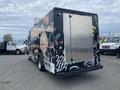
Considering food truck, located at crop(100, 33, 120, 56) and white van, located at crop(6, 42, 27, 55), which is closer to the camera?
food truck, located at crop(100, 33, 120, 56)

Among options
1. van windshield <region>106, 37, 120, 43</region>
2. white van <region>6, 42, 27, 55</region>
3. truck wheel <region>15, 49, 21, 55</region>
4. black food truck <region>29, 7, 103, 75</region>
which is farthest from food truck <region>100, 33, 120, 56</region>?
truck wheel <region>15, 49, 21, 55</region>

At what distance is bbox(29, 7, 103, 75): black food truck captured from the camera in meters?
8.48

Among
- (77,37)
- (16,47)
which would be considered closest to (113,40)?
(77,37)

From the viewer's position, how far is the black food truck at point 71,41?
27.8 feet

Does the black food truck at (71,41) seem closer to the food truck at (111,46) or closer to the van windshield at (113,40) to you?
the food truck at (111,46)

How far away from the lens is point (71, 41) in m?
8.79

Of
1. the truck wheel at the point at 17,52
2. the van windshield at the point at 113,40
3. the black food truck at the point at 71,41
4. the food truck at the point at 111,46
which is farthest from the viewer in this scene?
the truck wheel at the point at 17,52

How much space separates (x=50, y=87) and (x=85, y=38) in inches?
109

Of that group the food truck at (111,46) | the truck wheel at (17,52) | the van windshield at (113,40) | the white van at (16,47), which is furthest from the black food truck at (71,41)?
the truck wheel at (17,52)

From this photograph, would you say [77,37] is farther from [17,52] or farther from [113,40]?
[17,52]

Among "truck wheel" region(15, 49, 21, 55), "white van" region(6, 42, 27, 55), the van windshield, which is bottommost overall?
"truck wheel" region(15, 49, 21, 55)

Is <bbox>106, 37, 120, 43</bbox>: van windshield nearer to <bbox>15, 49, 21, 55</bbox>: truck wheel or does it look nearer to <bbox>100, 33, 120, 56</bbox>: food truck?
<bbox>100, 33, 120, 56</bbox>: food truck

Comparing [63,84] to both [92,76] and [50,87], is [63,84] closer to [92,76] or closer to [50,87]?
[50,87]

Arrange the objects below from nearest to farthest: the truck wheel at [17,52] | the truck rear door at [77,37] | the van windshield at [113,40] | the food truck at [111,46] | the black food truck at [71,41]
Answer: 1. the black food truck at [71,41]
2. the truck rear door at [77,37]
3. the food truck at [111,46]
4. the van windshield at [113,40]
5. the truck wheel at [17,52]
